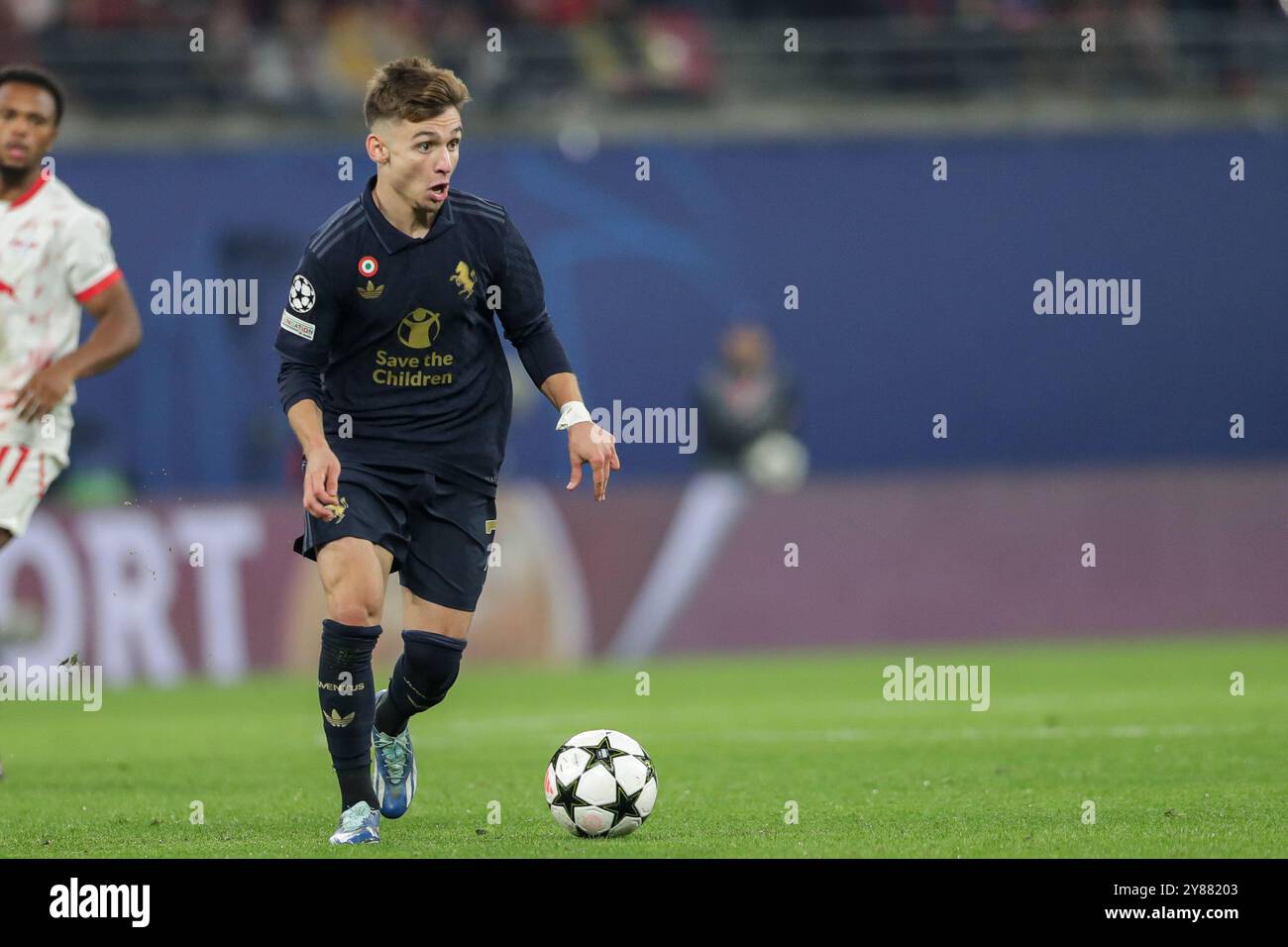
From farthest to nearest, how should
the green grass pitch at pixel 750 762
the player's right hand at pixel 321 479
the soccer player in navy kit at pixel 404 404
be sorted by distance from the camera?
the soccer player in navy kit at pixel 404 404, the green grass pitch at pixel 750 762, the player's right hand at pixel 321 479

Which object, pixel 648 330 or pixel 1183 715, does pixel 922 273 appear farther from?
pixel 1183 715

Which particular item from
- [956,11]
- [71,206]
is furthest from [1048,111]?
[71,206]

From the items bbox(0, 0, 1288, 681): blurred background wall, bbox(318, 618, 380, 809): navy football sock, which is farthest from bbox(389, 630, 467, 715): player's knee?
bbox(0, 0, 1288, 681): blurred background wall

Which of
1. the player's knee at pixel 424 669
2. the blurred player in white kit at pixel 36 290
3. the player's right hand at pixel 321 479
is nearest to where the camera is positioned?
the player's right hand at pixel 321 479

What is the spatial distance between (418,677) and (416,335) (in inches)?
45.9

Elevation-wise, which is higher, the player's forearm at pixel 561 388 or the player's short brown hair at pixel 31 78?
the player's short brown hair at pixel 31 78

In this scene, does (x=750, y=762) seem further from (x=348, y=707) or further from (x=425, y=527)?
(x=348, y=707)

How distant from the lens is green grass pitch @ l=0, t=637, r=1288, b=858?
263 inches

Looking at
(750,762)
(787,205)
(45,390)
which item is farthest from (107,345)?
(787,205)

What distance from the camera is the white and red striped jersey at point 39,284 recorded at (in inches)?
332

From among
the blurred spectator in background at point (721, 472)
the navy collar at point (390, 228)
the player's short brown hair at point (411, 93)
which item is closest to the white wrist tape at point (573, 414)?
the navy collar at point (390, 228)

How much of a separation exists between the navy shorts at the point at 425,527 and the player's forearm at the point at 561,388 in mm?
427

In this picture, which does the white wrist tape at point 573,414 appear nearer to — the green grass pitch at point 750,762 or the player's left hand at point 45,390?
the green grass pitch at point 750,762
